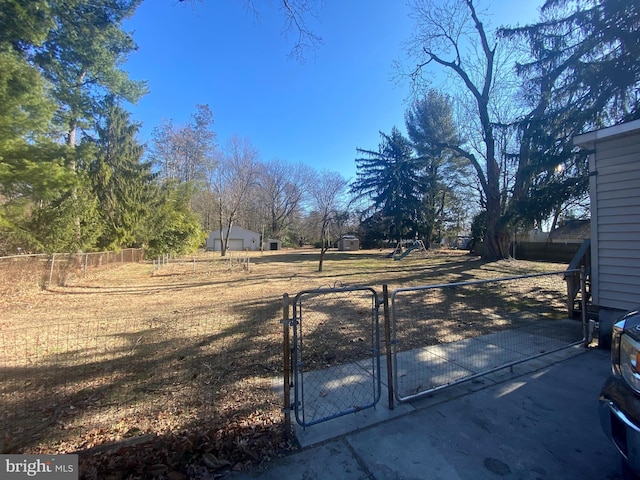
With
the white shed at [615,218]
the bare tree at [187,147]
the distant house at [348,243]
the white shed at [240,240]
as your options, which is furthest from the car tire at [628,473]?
the white shed at [240,240]

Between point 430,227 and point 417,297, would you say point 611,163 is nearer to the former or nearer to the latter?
point 417,297

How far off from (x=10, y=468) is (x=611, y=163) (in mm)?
7345

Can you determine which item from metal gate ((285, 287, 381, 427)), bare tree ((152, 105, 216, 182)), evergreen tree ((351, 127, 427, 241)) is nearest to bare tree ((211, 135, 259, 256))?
bare tree ((152, 105, 216, 182))

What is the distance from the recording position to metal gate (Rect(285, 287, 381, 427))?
248 cm

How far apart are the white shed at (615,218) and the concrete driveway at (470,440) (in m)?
1.86

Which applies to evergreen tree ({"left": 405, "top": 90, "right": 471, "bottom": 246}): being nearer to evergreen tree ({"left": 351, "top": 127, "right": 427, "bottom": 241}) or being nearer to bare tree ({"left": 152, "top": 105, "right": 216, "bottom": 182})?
evergreen tree ({"left": 351, "top": 127, "right": 427, "bottom": 241})

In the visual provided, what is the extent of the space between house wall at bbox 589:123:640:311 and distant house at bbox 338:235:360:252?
31925mm

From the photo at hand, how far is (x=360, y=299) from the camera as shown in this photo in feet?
25.3

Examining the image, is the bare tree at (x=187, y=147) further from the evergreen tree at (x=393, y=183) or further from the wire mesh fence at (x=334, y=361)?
the wire mesh fence at (x=334, y=361)

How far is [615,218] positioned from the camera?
4078 mm

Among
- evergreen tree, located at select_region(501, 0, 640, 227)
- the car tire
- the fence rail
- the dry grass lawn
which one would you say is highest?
evergreen tree, located at select_region(501, 0, 640, 227)

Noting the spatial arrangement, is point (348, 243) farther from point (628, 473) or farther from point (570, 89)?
point (628, 473)

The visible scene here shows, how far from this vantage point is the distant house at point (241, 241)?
143 ft

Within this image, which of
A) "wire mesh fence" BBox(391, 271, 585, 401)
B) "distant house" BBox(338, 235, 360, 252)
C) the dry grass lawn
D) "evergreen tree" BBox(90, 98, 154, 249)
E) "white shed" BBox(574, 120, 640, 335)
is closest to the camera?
the dry grass lawn
